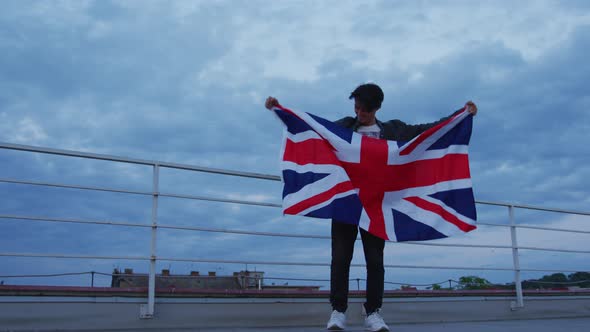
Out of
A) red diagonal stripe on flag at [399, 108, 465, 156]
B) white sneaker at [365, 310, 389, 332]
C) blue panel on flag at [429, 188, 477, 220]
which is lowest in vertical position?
white sneaker at [365, 310, 389, 332]

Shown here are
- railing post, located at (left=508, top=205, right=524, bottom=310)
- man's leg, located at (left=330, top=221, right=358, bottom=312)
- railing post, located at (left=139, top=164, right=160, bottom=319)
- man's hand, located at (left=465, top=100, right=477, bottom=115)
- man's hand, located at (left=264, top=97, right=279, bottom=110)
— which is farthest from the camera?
railing post, located at (left=508, top=205, right=524, bottom=310)

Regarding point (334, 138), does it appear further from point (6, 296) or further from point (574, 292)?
point (574, 292)

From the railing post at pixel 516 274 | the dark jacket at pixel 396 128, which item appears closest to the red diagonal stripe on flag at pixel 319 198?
the dark jacket at pixel 396 128

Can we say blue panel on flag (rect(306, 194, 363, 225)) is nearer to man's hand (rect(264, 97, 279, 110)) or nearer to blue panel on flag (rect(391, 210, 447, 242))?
blue panel on flag (rect(391, 210, 447, 242))

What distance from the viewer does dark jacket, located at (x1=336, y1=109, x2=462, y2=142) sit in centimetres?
363

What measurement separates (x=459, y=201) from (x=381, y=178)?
561 millimetres

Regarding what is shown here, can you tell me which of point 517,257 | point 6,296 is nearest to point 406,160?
point 517,257

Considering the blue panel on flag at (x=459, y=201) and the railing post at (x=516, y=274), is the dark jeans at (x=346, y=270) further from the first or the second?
the railing post at (x=516, y=274)

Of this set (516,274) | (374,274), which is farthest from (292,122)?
(516,274)

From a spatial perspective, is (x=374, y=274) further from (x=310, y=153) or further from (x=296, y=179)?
(x=310, y=153)

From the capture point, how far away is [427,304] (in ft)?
14.5

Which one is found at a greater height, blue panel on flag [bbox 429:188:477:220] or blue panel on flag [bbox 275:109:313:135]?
blue panel on flag [bbox 275:109:313:135]

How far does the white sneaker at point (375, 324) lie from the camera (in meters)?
3.08

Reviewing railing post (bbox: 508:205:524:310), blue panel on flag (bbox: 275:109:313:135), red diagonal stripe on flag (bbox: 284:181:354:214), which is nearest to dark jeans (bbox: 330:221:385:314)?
red diagonal stripe on flag (bbox: 284:181:354:214)
